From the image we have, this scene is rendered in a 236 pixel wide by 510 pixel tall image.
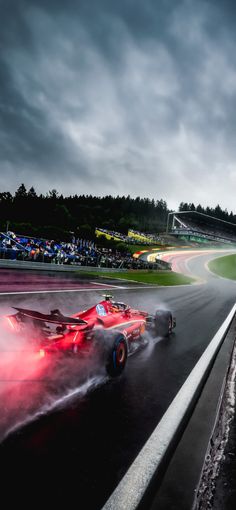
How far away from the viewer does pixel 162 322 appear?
6.52 meters

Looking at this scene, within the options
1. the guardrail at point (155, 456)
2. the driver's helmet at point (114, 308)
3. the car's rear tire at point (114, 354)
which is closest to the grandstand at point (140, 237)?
the driver's helmet at point (114, 308)

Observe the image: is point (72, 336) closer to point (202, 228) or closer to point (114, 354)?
point (114, 354)

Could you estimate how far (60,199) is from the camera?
431ft

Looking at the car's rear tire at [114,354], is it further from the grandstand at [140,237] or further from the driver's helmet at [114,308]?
the grandstand at [140,237]

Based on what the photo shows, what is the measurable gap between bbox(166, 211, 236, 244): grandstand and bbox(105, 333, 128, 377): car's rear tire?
369 ft

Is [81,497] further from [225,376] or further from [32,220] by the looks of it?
[32,220]

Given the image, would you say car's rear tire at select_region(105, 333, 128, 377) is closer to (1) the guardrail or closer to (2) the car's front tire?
(2) the car's front tire

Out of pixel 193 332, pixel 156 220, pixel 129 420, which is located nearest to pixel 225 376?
pixel 129 420

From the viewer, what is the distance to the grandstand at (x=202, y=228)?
117 meters

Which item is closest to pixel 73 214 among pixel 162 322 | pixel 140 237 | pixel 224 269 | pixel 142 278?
pixel 140 237

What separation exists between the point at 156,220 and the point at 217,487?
6157 inches

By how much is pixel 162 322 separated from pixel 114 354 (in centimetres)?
259

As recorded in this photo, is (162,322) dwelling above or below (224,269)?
below

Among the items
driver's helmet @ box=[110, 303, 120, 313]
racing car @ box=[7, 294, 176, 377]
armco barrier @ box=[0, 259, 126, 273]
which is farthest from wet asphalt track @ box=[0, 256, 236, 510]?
armco barrier @ box=[0, 259, 126, 273]
